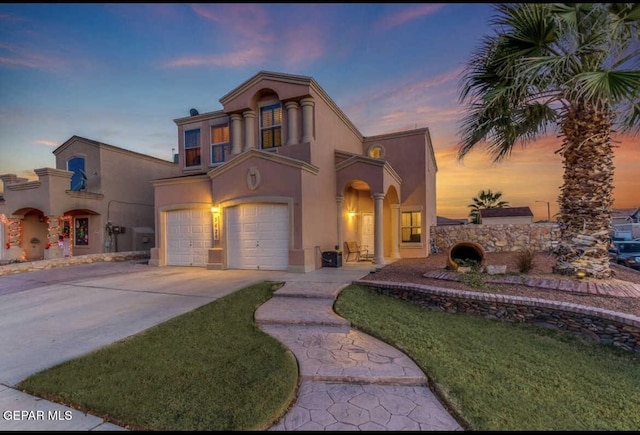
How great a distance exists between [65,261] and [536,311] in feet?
56.5

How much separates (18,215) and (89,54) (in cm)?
1411

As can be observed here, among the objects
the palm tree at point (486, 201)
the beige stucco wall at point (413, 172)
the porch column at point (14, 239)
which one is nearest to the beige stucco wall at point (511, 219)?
the palm tree at point (486, 201)

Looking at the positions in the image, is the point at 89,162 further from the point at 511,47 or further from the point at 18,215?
the point at 511,47

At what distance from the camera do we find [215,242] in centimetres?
1153

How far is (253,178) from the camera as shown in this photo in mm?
10531

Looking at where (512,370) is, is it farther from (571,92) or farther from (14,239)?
(14,239)

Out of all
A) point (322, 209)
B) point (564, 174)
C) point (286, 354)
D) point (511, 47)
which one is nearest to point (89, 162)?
point (322, 209)

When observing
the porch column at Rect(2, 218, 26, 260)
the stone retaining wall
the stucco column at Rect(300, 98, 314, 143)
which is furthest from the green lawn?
the porch column at Rect(2, 218, 26, 260)

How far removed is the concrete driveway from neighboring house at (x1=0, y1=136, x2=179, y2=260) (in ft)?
17.0

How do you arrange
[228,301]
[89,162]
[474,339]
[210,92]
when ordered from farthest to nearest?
[89,162] → [210,92] → [228,301] → [474,339]

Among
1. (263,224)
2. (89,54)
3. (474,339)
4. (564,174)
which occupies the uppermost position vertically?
(89,54)

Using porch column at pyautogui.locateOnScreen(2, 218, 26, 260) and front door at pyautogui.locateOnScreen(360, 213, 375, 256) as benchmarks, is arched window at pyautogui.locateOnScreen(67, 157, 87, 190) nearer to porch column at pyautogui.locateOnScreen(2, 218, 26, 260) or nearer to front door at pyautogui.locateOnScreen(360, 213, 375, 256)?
porch column at pyautogui.locateOnScreen(2, 218, 26, 260)

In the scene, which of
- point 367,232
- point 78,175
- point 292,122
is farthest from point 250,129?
point 78,175

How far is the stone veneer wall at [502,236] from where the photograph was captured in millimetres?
14953
